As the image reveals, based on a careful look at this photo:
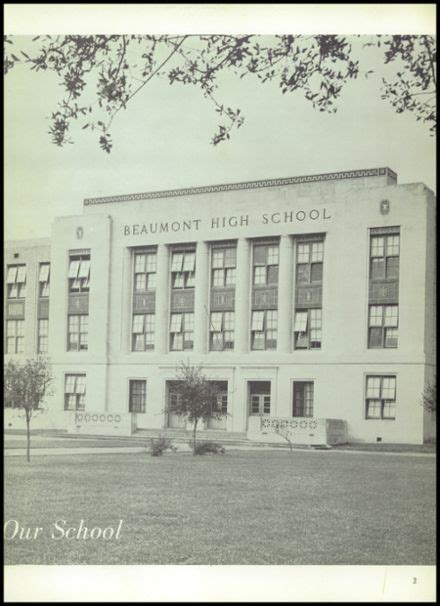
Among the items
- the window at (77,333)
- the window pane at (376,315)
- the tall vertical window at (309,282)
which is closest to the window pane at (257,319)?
the tall vertical window at (309,282)

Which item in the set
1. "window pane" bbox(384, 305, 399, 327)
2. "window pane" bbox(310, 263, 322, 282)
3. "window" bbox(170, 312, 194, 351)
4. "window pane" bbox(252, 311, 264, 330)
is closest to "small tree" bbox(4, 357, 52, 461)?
"window" bbox(170, 312, 194, 351)

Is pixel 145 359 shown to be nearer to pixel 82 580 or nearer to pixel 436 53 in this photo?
pixel 82 580

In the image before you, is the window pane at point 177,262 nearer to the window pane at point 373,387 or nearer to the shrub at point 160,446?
the shrub at point 160,446

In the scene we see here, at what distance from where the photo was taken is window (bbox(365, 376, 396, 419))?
13.1 m

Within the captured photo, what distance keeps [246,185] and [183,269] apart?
2548 millimetres

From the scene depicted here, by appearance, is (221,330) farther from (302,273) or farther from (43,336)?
(43,336)

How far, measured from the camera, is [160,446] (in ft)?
44.9

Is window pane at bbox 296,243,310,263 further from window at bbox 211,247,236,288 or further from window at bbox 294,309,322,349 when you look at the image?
window at bbox 211,247,236,288

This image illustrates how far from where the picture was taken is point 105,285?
13.8m

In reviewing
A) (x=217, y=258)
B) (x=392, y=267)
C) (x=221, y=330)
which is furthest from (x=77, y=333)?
(x=392, y=267)

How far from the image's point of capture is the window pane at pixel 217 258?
45.6 feet

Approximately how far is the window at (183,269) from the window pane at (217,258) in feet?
1.51

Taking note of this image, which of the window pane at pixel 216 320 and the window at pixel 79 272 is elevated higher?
the window at pixel 79 272

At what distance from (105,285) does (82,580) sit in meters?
5.16
